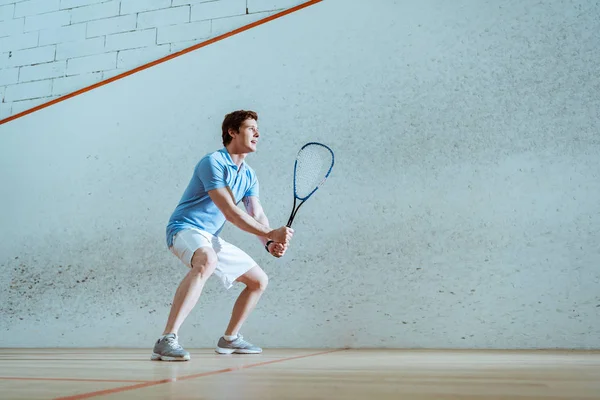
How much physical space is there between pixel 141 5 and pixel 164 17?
0.22m

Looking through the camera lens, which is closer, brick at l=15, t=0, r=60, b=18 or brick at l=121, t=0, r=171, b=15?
brick at l=121, t=0, r=171, b=15

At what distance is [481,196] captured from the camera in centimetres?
270

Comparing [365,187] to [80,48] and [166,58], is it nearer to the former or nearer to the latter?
[166,58]

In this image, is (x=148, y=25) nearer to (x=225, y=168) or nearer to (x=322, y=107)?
(x=322, y=107)

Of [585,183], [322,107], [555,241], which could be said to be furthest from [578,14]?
[322,107]

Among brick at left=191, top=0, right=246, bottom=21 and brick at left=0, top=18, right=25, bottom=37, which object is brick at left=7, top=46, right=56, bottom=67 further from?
brick at left=191, top=0, right=246, bottom=21

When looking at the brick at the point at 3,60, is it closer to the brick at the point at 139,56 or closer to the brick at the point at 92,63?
the brick at the point at 92,63

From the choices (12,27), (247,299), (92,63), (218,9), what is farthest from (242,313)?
(12,27)

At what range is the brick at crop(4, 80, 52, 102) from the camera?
3816 millimetres

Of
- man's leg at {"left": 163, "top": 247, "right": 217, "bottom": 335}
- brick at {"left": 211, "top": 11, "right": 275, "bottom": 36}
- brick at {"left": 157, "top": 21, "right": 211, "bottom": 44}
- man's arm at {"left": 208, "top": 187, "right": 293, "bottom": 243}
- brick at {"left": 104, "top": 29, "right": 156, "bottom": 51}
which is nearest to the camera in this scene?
man's leg at {"left": 163, "top": 247, "right": 217, "bottom": 335}

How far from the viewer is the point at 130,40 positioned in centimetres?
367

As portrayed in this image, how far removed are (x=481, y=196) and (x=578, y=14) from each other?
99 cm

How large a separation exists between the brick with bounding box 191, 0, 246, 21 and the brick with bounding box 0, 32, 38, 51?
124cm

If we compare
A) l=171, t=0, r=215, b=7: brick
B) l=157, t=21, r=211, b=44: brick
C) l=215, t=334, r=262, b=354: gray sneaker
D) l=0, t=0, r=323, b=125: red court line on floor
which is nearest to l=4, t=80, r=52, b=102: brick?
l=0, t=0, r=323, b=125: red court line on floor
